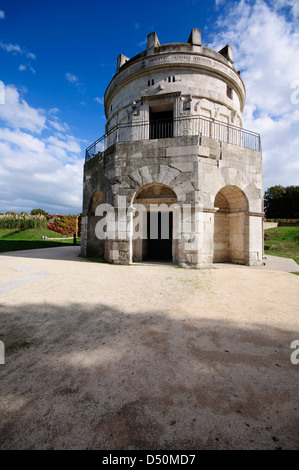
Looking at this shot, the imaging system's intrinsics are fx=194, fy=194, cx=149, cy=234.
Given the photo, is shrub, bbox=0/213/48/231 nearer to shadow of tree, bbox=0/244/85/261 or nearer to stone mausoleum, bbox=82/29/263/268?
shadow of tree, bbox=0/244/85/261

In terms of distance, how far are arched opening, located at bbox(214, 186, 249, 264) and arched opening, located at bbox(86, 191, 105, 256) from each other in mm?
6130

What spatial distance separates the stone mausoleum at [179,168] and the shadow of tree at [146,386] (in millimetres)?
5228

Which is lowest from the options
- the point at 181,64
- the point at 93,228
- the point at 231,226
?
the point at 93,228

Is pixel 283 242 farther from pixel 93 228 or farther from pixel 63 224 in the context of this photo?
pixel 63 224

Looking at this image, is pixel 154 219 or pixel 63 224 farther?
pixel 63 224

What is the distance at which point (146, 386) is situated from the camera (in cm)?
173

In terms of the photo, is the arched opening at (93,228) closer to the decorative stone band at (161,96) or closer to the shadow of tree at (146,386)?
the decorative stone band at (161,96)

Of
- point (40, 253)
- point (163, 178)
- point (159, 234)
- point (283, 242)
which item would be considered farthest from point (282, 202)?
point (40, 253)

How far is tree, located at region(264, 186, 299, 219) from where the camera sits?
3147 cm

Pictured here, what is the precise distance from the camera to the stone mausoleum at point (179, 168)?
7750 millimetres

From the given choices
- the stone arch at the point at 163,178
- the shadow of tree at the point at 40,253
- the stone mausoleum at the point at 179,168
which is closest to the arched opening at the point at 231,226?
the stone mausoleum at the point at 179,168

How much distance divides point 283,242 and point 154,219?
11103mm

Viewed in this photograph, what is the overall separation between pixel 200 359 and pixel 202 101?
464 inches

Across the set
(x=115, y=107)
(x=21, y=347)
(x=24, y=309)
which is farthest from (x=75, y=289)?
(x=115, y=107)
